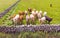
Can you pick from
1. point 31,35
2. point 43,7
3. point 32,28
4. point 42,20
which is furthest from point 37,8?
point 31,35

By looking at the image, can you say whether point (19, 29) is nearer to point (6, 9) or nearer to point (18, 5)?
point (6, 9)

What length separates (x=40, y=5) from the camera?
15.2 metres

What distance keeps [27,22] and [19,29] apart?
0.95m

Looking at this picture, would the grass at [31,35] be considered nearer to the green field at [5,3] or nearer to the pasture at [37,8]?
the pasture at [37,8]

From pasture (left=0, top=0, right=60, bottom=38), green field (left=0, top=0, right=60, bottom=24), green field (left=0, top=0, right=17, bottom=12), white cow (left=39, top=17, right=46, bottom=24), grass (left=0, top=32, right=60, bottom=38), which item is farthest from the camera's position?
green field (left=0, top=0, right=17, bottom=12)

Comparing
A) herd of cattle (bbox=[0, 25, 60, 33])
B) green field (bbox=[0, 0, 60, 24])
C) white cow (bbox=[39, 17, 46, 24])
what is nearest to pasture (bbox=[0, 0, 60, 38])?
green field (bbox=[0, 0, 60, 24])

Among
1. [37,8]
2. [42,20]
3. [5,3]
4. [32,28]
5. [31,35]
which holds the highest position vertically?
[5,3]

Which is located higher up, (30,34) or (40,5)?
(40,5)

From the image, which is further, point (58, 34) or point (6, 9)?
point (6, 9)

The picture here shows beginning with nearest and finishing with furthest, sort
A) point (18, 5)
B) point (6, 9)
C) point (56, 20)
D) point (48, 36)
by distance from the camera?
point (48, 36)
point (56, 20)
point (6, 9)
point (18, 5)

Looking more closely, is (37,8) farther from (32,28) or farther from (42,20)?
(32,28)

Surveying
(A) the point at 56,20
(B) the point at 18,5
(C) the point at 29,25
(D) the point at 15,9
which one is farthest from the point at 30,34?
(B) the point at 18,5

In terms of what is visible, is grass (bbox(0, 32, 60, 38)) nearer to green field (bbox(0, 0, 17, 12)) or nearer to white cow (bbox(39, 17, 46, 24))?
white cow (bbox(39, 17, 46, 24))

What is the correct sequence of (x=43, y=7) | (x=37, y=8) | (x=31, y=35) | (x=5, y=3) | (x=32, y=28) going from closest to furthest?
(x=31, y=35) < (x=32, y=28) < (x=37, y=8) < (x=43, y=7) < (x=5, y=3)
